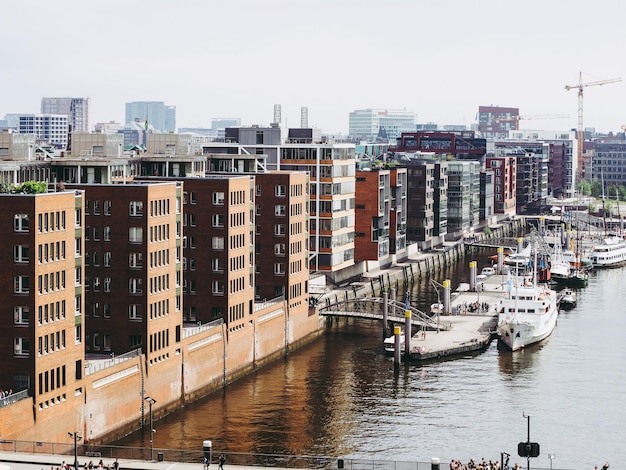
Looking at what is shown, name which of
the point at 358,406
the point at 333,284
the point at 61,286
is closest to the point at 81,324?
the point at 61,286

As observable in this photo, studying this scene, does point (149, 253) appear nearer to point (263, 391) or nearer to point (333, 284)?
point (263, 391)

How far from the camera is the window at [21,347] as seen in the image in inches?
3430

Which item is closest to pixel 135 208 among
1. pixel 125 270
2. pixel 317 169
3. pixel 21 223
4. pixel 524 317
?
pixel 125 270

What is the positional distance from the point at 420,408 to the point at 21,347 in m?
37.8

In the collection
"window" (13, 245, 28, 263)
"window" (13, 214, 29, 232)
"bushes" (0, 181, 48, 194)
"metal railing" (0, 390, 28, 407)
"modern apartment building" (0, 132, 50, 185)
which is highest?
"modern apartment building" (0, 132, 50, 185)

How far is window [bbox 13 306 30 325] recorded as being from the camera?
8731cm

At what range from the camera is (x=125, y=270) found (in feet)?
347

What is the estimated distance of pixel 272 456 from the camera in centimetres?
8919

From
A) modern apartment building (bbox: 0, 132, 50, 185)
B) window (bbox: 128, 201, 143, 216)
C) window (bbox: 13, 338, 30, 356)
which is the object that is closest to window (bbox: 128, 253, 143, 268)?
window (bbox: 128, 201, 143, 216)

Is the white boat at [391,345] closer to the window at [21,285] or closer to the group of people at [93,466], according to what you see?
the window at [21,285]

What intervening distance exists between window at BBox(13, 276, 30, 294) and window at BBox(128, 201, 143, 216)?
18679 mm

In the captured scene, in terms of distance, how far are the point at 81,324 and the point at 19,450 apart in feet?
44.2

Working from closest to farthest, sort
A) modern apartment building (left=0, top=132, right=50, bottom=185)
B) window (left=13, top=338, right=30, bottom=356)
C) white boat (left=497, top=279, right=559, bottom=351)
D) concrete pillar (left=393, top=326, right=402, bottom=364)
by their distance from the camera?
window (left=13, top=338, right=30, bottom=356), modern apartment building (left=0, top=132, right=50, bottom=185), concrete pillar (left=393, top=326, right=402, bottom=364), white boat (left=497, top=279, right=559, bottom=351)

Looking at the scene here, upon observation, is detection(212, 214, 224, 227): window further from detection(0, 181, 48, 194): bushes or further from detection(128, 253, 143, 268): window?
detection(0, 181, 48, 194): bushes
